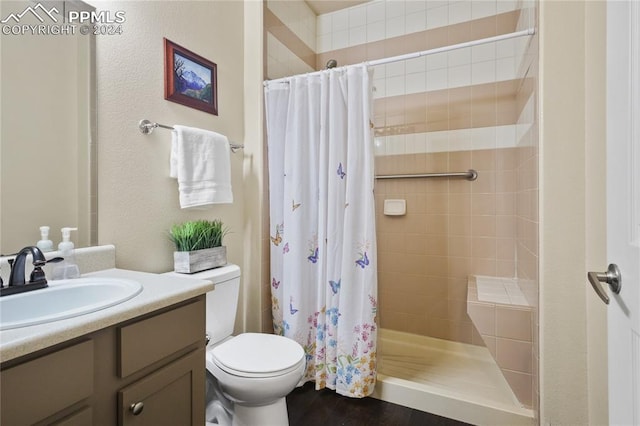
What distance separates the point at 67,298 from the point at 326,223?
1161 mm

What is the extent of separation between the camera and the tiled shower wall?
216cm

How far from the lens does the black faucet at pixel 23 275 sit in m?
0.87

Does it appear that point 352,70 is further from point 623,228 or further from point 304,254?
point 623,228

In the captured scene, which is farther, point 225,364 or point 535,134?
point 535,134

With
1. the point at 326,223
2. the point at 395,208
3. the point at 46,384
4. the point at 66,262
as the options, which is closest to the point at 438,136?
the point at 395,208

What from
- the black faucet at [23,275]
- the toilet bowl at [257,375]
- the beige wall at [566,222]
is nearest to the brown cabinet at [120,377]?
the toilet bowl at [257,375]

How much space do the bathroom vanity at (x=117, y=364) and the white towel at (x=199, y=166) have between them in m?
0.52

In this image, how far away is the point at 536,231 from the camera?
4.59 feet

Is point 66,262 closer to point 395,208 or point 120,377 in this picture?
point 120,377

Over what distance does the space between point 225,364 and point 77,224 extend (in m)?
0.77

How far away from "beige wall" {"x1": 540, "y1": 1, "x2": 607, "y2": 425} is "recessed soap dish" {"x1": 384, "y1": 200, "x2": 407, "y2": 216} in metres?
1.13

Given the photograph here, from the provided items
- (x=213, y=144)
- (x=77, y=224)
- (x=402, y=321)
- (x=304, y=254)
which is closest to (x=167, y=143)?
(x=213, y=144)

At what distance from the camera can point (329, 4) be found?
2561mm

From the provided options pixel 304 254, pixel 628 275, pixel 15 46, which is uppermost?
pixel 15 46
